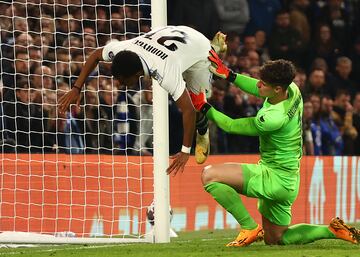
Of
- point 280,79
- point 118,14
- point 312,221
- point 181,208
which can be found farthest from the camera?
point 312,221

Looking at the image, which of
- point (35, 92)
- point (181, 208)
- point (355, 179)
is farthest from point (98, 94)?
point (355, 179)

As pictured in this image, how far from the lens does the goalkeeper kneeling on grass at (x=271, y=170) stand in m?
10.4

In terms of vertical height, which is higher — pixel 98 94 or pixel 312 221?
pixel 98 94

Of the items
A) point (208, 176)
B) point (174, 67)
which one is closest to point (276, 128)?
point (208, 176)

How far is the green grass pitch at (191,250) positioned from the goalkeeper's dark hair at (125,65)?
156cm

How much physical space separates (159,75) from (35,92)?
147 inches

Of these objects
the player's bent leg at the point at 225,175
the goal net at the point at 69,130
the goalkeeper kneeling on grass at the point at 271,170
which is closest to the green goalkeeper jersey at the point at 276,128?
the goalkeeper kneeling on grass at the point at 271,170

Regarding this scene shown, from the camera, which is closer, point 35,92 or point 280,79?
point 280,79

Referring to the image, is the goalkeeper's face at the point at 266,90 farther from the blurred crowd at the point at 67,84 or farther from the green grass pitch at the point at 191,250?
the blurred crowd at the point at 67,84

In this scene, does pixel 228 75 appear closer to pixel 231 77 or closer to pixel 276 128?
pixel 231 77

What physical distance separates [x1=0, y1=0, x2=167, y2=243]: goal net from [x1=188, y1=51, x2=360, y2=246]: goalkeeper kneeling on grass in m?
2.80

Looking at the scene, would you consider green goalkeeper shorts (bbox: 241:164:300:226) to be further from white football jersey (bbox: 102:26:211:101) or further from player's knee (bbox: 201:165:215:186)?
white football jersey (bbox: 102:26:211:101)

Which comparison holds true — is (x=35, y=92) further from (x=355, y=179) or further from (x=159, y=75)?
(x=355, y=179)

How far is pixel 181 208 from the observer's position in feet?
51.8
